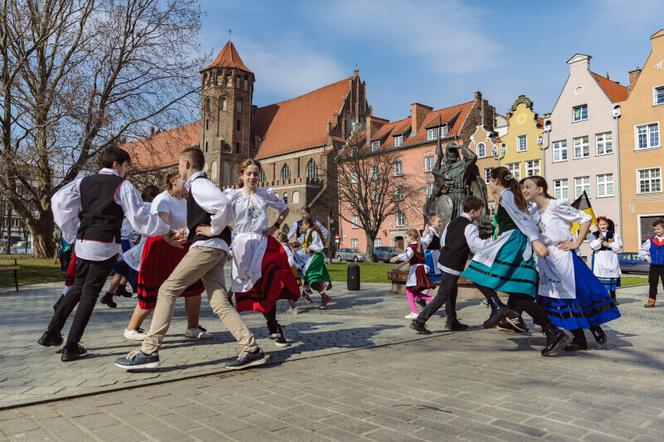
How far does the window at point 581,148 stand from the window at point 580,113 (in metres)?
1.68

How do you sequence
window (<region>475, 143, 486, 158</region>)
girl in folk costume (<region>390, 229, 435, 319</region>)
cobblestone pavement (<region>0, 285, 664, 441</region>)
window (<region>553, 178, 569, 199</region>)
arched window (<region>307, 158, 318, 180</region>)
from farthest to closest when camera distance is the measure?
1. arched window (<region>307, 158, 318, 180</region>)
2. window (<region>475, 143, 486, 158</region>)
3. window (<region>553, 178, 569, 199</region>)
4. girl in folk costume (<region>390, 229, 435, 319</region>)
5. cobblestone pavement (<region>0, 285, 664, 441</region>)

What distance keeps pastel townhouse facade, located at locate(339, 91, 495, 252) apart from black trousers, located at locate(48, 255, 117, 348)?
43018 millimetres

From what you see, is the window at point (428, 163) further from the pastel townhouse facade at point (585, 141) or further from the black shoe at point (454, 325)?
the black shoe at point (454, 325)

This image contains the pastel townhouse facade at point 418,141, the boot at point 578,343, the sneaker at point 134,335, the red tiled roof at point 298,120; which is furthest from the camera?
the red tiled roof at point 298,120

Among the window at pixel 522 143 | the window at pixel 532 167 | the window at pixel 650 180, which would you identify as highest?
the window at pixel 522 143

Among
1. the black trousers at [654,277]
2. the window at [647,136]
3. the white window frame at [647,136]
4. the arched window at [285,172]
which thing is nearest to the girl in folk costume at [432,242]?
the black trousers at [654,277]

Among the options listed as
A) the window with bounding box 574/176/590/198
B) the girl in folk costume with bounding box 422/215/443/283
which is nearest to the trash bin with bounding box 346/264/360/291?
the girl in folk costume with bounding box 422/215/443/283

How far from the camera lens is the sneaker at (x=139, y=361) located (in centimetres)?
462

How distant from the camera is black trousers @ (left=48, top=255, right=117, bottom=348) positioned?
5109mm

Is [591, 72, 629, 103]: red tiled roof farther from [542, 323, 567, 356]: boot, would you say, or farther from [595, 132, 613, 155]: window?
[542, 323, 567, 356]: boot

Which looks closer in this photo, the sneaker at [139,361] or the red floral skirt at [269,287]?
the sneaker at [139,361]

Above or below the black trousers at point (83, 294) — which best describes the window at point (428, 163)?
above

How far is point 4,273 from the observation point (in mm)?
→ 18922

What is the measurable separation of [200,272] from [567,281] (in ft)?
13.0
